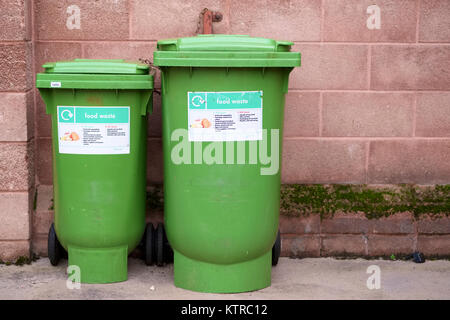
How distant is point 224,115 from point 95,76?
791 mm

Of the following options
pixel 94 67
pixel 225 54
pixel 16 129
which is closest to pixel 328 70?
pixel 225 54

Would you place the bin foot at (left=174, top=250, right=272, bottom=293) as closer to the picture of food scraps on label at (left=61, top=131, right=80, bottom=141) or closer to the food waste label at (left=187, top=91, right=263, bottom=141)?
the food waste label at (left=187, top=91, right=263, bottom=141)

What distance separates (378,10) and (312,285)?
188 cm

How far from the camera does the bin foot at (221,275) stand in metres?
3.94

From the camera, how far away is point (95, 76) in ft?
12.7

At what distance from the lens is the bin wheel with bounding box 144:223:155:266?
14.4 feet

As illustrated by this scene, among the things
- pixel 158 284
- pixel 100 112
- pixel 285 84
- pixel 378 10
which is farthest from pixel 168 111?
pixel 378 10

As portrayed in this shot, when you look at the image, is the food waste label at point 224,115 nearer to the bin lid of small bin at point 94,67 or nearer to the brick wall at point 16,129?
the bin lid of small bin at point 94,67

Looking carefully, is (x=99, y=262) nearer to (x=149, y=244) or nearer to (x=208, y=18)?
(x=149, y=244)

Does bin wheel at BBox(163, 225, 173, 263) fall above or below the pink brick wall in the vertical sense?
below

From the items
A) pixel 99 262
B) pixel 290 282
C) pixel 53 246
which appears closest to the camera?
pixel 99 262

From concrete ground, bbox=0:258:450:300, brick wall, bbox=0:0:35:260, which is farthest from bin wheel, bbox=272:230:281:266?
brick wall, bbox=0:0:35:260

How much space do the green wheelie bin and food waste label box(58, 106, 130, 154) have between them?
0.26 metres

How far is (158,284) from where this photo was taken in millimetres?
4137
